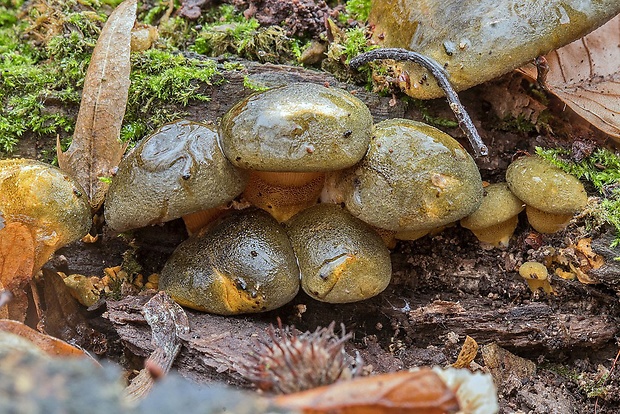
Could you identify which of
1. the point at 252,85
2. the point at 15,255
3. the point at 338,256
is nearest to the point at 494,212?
the point at 338,256

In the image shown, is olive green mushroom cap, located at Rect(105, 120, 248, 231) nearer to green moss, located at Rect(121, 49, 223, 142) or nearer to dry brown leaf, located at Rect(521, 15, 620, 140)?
green moss, located at Rect(121, 49, 223, 142)

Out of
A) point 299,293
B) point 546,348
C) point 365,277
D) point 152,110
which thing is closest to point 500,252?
point 546,348

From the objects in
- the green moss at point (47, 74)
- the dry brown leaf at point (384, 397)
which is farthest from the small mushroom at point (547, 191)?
the green moss at point (47, 74)

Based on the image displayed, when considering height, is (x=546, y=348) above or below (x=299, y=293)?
below

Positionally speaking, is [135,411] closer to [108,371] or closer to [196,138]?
[108,371]

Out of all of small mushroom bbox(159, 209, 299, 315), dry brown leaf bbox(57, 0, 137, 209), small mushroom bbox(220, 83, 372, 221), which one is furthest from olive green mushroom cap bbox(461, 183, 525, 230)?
dry brown leaf bbox(57, 0, 137, 209)

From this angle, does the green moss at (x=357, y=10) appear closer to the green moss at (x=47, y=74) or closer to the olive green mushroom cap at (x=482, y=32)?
the olive green mushroom cap at (x=482, y=32)
